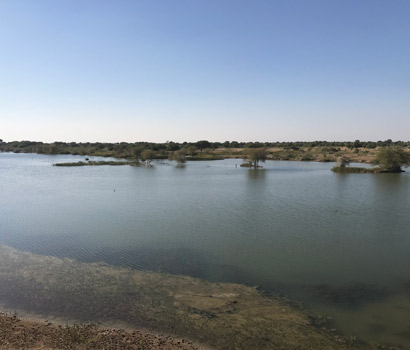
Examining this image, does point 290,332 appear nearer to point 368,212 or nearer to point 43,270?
point 43,270

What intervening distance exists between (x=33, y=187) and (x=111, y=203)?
17357mm

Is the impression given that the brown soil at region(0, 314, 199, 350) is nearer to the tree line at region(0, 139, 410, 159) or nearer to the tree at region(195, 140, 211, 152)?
the tree line at region(0, 139, 410, 159)

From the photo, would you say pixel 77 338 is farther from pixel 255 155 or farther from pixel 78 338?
pixel 255 155

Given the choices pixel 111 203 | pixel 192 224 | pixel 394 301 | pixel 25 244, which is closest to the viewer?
pixel 394 301

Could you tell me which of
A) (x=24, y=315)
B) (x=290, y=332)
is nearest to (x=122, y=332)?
(x=24, y=315)

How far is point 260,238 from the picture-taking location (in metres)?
19.1

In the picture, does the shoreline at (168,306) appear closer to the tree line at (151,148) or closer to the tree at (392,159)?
the tree at (392,159)

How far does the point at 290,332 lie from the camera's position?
9.58 m

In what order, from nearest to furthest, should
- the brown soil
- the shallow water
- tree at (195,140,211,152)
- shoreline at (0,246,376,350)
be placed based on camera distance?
1. the brown soil
2. shoreline at (0,246,376,350)
3. the shallow water
4. tree at (195,140,211,152)

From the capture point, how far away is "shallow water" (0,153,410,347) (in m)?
12.2

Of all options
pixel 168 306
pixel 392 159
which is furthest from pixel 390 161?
pixel 168 306

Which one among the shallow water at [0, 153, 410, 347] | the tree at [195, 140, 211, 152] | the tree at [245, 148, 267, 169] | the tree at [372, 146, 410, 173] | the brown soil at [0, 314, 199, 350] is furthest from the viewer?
the tree at [195, 140, 211, 152]

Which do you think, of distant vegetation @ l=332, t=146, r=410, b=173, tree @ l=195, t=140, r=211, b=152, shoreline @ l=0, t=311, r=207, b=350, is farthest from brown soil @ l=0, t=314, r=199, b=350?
tree @ l=195, t=140, r=211, b=152

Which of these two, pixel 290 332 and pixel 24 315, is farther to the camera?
pixel 24 315
